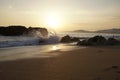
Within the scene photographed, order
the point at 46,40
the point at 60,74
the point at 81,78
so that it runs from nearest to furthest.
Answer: the point at 81,78, the point at 60,74, the point at 46,40

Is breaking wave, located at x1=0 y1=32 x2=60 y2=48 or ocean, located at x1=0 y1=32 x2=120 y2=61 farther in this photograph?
breaking wave, located at x1=0 y1=32 x2=60 y2=48

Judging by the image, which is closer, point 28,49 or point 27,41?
point 28,49

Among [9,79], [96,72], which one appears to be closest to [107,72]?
[96,72]

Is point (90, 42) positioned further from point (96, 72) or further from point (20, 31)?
point (20, 31)

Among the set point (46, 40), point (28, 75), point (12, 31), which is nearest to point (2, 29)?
point (12, 31)

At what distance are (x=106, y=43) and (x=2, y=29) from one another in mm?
36959

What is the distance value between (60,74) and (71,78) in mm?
609

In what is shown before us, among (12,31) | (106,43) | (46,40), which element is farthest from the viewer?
(12,31)

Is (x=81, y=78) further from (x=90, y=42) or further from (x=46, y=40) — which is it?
(x=46, y=40)

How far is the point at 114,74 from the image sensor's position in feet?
21.5

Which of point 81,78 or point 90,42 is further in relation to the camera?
point 90,42

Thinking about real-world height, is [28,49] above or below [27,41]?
below

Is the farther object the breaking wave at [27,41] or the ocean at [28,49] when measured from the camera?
the breaking wave at [27,41]

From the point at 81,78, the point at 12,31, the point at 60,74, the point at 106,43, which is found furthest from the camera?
the point at 12,31
